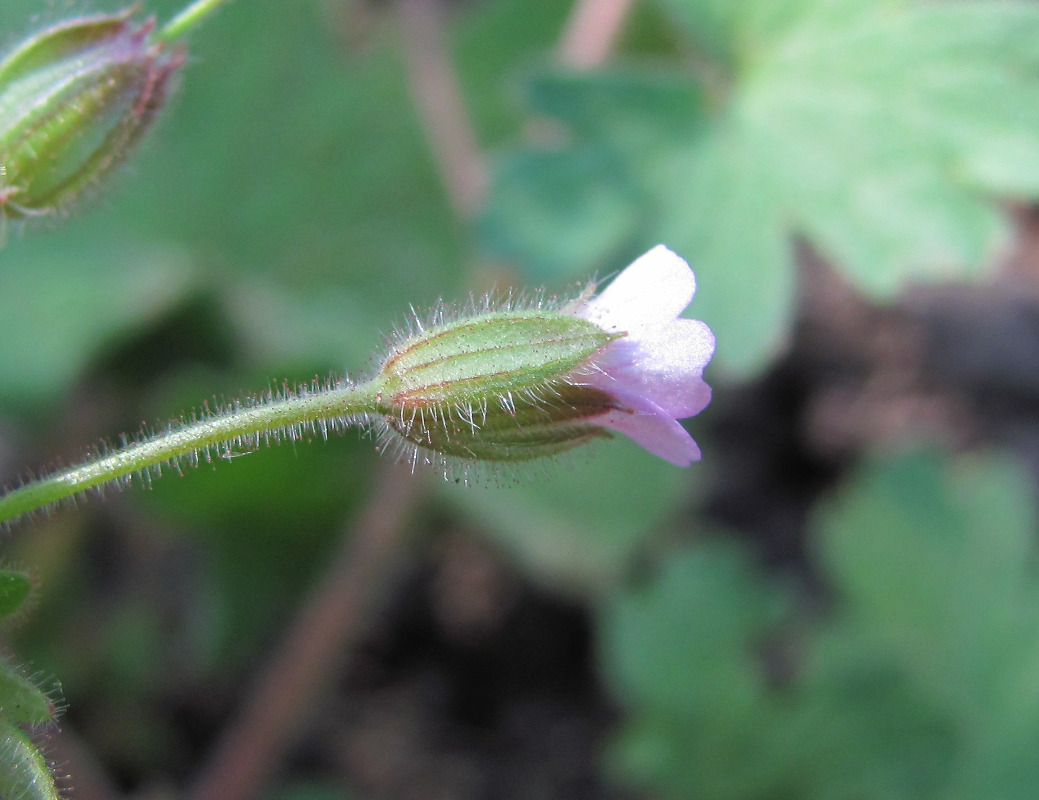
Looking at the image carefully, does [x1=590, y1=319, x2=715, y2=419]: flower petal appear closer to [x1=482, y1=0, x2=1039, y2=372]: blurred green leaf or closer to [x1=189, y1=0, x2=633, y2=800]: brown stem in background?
[x1=482, y1=0, x2=1039, y2=372]: blurred green leaf

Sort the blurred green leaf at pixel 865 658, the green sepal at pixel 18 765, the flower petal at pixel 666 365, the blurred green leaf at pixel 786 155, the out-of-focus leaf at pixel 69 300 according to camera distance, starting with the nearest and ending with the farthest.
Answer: the green sepal at pixel 18 765 → the flower petal at pixel 666 365 → the blurred green leaf at pixel 786 155 → the blurred green leaf at pixel 865 658 → the out-of-focus leaf at pixel 69 300

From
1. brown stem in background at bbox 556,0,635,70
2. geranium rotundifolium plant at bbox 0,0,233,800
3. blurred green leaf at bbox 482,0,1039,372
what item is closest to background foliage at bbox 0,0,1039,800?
blurred green leaf at bbox 482,0,1039,372

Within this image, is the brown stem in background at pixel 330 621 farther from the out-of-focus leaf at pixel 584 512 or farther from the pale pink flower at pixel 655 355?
the pale pink flower at pixel 655 355

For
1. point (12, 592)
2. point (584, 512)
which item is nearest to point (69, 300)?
point (584, 512)

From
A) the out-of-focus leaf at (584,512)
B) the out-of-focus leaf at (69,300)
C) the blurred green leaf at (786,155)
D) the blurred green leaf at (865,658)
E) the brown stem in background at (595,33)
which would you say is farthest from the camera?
the out-of-focus leaf at (584,512)

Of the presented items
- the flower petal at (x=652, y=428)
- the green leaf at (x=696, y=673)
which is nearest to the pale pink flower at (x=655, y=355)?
the flower petal at (x=652, y=428)

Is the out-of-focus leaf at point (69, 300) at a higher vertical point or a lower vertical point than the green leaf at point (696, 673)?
higher

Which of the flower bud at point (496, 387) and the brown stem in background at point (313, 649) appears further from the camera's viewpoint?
the brown stem in background at point (313, 649)
